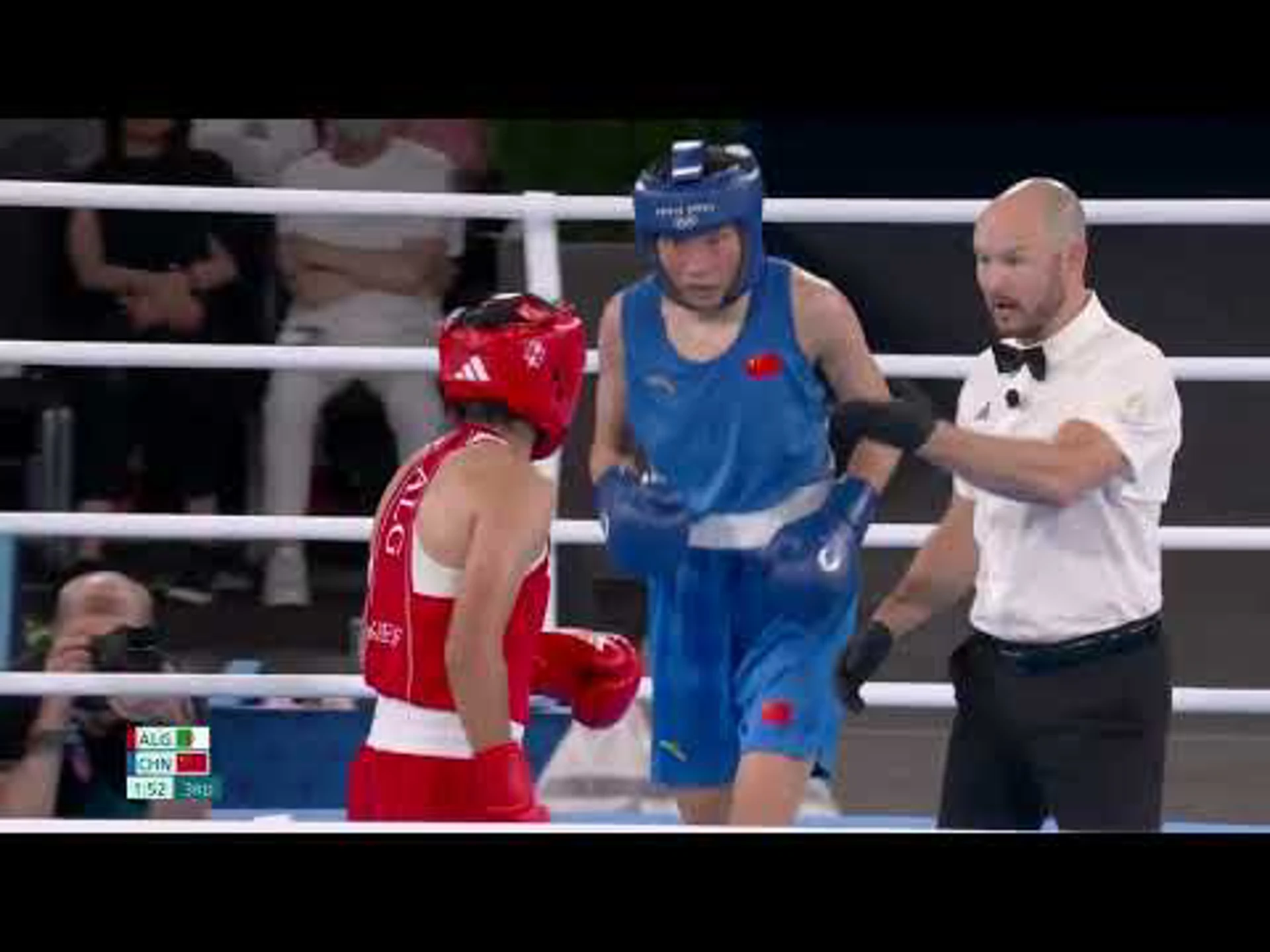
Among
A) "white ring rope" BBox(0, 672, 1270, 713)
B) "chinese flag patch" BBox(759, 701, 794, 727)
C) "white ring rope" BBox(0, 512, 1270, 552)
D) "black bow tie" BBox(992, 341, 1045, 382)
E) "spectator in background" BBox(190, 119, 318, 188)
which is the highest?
"spectator in background" BBox(190, 119, 318, 188)

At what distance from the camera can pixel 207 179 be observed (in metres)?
4.29

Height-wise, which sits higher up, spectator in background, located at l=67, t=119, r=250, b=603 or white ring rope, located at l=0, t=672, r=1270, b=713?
spectator in background, located at l=67, t=119, r=250, b=603

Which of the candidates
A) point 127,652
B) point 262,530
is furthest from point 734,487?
Result: point 127,652

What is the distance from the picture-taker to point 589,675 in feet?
10.3

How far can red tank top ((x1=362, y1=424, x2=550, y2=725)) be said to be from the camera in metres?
2.85

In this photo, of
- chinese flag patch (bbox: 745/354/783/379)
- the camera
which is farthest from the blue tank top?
the camera

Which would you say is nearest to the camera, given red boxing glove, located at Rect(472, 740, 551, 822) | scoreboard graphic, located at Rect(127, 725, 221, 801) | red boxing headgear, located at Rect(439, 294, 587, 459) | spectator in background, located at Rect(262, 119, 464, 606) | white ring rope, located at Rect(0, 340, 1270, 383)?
red boxing glove, located at Rect(472, 740, 551, 822)

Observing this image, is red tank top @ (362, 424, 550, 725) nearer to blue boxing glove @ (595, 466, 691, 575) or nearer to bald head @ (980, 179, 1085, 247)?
blue boxing glove @ (595, 466, 691, 575)

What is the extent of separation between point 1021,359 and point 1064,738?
445 mm

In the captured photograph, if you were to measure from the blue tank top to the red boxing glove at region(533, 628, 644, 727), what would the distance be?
22 cm

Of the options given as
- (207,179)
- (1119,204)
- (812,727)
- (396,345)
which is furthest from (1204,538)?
(207,179)

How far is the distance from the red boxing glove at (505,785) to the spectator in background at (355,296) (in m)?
1.50

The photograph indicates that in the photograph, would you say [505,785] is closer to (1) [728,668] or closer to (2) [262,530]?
(1) [728,668]

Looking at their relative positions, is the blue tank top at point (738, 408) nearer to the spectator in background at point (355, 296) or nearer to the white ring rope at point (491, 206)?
the white ring rope at point (491, 206)
